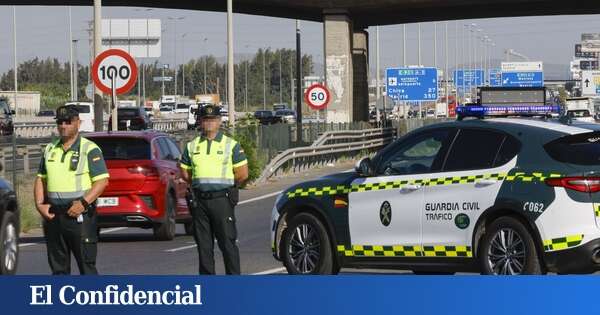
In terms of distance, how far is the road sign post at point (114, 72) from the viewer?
26.6 metres

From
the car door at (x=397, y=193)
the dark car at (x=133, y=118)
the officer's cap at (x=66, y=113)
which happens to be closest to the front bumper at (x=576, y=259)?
the car door at (x=397, y=193)

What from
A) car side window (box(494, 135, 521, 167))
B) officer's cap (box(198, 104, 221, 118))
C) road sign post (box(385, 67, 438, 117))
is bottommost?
car side window (box(494, 135, 521, 167))

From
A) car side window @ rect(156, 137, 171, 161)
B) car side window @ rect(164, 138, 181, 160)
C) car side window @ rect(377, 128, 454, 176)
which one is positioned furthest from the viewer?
car side window @ rect(164, 138, 181, 160)

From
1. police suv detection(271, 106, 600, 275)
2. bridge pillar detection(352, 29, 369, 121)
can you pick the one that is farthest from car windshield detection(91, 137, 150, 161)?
bridge pillar detection(352, 29, 369, 121)

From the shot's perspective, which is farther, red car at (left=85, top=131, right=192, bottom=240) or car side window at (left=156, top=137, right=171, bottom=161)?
car side window at (left=156, top=137, right=171, bottom=161)

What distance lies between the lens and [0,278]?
27.0 feet

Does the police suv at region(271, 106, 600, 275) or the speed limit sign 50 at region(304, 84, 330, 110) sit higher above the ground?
the speed limit sign 50 at region(304, 84, 330, 110)

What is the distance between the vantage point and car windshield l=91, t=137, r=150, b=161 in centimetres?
2095

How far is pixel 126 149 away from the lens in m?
21.0

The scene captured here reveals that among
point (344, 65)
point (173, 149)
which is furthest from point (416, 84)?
point (173, 149)

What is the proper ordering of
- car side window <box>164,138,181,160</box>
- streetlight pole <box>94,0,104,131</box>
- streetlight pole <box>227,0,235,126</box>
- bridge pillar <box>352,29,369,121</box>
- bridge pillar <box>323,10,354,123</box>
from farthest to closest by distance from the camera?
bridge pillar <box>352,29,369,121</box>
bridge pillar <box>323,10,354,123</box>
streetlight pole <box>227,0,235,126</box>
streetlight pole <box>94,0,104,131</box>
car side window <box>164,138,181,160</box>

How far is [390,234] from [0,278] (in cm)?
580

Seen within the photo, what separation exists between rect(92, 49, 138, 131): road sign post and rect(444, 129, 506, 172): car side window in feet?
46.8

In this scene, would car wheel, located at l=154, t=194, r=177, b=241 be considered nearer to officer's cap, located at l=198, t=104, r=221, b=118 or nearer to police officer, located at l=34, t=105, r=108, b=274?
officer's cap, located at l=198, t=104, r=221, b=118
